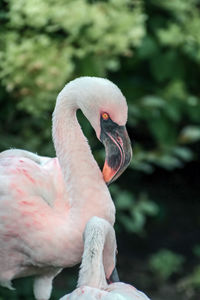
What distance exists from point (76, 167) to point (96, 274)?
562mm

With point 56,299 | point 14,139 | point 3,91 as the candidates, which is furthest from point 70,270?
point 3,91

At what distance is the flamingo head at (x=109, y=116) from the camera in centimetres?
302

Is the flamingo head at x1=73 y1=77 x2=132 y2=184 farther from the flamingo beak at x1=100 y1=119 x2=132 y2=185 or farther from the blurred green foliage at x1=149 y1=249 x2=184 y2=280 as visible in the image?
the blurred green foliage at x1=149 y1=249 x2=184 y2=280

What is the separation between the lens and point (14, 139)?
4.35 meters

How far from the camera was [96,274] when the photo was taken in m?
2.90

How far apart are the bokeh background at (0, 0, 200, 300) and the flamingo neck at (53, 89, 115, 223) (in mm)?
680

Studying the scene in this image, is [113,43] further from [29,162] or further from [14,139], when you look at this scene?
[29,162]

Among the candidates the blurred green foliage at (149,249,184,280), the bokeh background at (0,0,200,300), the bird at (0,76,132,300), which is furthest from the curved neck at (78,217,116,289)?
the blurred green foliage at (149,249,184,280)

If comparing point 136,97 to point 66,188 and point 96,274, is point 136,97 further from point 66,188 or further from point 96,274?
point 96,274

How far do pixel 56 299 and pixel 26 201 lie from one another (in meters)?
1.18

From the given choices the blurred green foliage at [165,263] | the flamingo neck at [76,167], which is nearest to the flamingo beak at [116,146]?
the flamingo neck at [76,167]

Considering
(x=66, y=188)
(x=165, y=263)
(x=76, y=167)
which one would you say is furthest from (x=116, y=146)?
(x=165, y=263)

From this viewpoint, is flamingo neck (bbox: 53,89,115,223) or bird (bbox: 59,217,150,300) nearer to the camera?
bird (bbox: 59,217,150,300)

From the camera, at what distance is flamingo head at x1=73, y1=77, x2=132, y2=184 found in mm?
3016
